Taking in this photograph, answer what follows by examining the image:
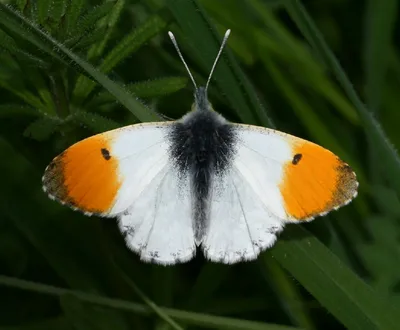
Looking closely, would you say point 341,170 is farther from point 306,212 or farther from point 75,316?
point 75,316

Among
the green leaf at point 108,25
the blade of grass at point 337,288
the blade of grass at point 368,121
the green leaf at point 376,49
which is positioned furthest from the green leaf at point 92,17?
the green leaf at point 376,49

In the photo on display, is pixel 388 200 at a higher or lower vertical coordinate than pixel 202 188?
lower

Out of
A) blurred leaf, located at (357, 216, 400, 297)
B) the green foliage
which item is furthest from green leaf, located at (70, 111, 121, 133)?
blurred leaf, located at (357, 216, 400, 297)

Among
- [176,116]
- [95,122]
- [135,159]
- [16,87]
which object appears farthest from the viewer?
[176,116]

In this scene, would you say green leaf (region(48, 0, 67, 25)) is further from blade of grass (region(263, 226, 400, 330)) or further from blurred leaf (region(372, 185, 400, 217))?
blurred leaf (region(372, 185, 400, 217))

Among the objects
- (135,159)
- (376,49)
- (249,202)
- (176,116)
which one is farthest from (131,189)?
(376,49)

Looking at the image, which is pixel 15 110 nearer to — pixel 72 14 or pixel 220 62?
pixel 72 14
